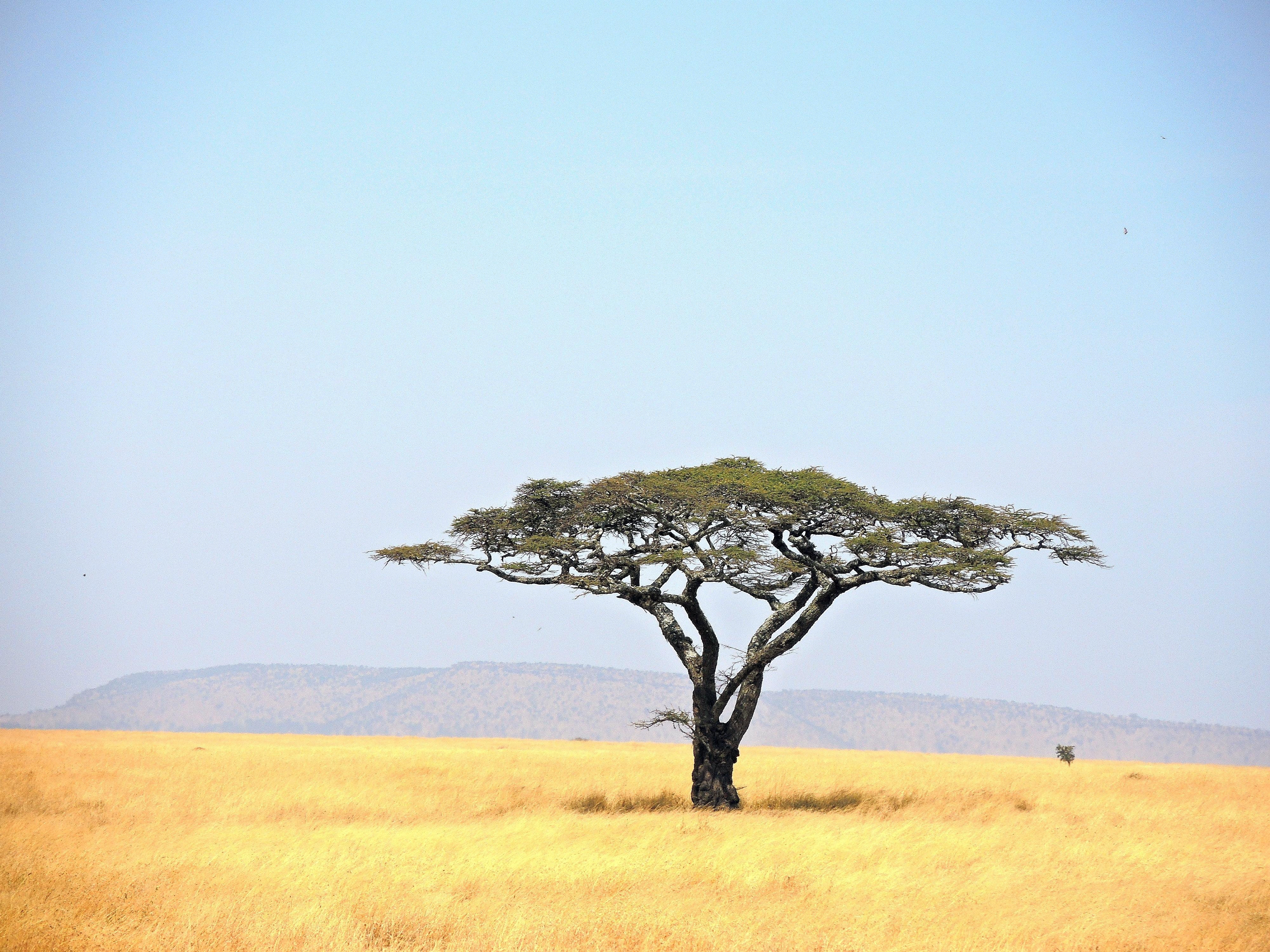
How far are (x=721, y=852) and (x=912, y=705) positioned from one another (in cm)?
12358

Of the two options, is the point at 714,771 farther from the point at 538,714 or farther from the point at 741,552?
the point at 538,714

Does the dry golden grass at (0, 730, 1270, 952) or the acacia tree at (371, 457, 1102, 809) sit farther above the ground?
the acacia tree at (371, 457, 1102, 809)

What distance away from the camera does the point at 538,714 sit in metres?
129

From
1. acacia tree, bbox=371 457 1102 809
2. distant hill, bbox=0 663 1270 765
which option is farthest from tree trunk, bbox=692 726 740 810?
distant hill, bbox=0 663 1270 765

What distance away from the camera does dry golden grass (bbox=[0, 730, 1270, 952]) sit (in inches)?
431

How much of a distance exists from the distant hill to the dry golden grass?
77.0 metres

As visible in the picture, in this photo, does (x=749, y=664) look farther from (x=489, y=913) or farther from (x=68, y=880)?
(x=68, y=880)

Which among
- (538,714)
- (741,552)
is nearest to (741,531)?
(741,552)

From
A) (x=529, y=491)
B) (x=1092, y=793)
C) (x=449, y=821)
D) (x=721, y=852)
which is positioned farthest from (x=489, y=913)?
(x=1092, y=793)

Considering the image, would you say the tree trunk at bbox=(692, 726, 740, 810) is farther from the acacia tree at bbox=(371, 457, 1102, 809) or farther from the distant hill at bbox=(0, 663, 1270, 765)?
the distant hill at bbox=(0, 663, 1270, 765)

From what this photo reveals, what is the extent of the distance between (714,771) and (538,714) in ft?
359

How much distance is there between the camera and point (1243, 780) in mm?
31953

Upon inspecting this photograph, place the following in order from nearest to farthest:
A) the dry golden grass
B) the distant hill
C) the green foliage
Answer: the dry golden grass
the green foliage
the distant hill

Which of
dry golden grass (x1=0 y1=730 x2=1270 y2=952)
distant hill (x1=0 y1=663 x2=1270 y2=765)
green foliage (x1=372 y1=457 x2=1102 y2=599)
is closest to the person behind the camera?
dry golden grass (x1=0 y1=730 x2=1270 y2=952)
